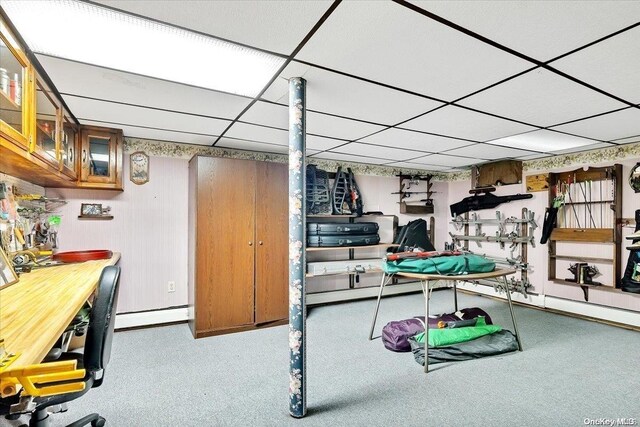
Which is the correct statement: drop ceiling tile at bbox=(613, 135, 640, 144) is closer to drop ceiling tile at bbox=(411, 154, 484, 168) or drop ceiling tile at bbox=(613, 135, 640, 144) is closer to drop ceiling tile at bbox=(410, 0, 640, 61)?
drop ceiling tile at bbox=(411, 154, 484, 168)

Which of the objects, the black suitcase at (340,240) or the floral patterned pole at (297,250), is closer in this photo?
the floral patterned pole at (297,250)

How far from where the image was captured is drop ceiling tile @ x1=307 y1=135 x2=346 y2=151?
11.3ft

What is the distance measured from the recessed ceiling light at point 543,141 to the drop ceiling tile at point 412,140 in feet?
1.51

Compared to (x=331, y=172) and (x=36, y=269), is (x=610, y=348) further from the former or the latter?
(x=36, y=269)

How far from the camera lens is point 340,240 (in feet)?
14.4

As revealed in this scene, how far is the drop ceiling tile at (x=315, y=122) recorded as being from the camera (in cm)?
256

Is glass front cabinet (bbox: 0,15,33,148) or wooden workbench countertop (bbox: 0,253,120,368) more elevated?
glass front cabinet (bbox: 0,15,33,148)

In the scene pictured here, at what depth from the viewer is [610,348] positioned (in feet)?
10.0

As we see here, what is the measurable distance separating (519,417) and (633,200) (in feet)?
10.6

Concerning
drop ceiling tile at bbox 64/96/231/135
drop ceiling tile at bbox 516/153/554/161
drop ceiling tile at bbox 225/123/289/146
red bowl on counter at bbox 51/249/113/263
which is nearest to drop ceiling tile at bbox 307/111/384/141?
drop ceiling tile at bbox 225/123/289/146

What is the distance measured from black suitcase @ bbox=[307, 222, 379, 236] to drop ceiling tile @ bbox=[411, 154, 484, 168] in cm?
117

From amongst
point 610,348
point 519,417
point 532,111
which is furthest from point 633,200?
point 519,417

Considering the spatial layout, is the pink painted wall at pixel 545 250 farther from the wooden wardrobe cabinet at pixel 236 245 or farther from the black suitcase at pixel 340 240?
the wooden wardrobe cabinet at pixel 236 245

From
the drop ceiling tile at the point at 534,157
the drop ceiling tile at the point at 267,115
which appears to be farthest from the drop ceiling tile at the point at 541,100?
the drop ceiling tile at the point at 534,157
